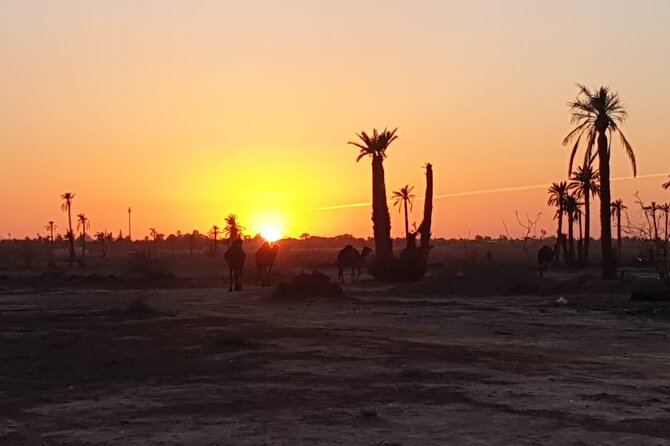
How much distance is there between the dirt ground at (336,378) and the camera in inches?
373

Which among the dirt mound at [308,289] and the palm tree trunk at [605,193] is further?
the palm tree trunk at [605,193]

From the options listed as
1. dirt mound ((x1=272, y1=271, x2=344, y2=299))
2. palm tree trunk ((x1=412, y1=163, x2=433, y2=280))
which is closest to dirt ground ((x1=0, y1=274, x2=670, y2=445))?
dirt mound ((x1=272, y1=271, x2=344, y2=299))

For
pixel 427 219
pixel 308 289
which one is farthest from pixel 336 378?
pixel 427 219

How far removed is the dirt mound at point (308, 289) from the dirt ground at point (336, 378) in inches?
238

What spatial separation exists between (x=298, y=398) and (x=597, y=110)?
31021 mm

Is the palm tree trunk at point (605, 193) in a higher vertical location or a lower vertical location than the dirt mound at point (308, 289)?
higher

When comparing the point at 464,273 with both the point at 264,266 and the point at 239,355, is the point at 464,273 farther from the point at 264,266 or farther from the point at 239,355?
the point at 239,355

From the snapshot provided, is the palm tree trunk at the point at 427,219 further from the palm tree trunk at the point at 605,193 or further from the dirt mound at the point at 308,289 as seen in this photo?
the dirt mound at the point at 308,289

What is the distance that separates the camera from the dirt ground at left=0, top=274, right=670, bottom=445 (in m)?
9.48

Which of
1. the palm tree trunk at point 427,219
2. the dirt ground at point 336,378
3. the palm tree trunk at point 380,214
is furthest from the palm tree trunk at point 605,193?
the dirt ground at point 336,378

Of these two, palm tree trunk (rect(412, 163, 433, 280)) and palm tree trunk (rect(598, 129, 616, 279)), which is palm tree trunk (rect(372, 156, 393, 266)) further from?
palm tree trunk (rect(598, 129, 616, 279))

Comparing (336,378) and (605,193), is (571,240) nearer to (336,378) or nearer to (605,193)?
(605,193)

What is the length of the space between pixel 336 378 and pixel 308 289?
18.3m

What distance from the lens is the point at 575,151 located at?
134ft
